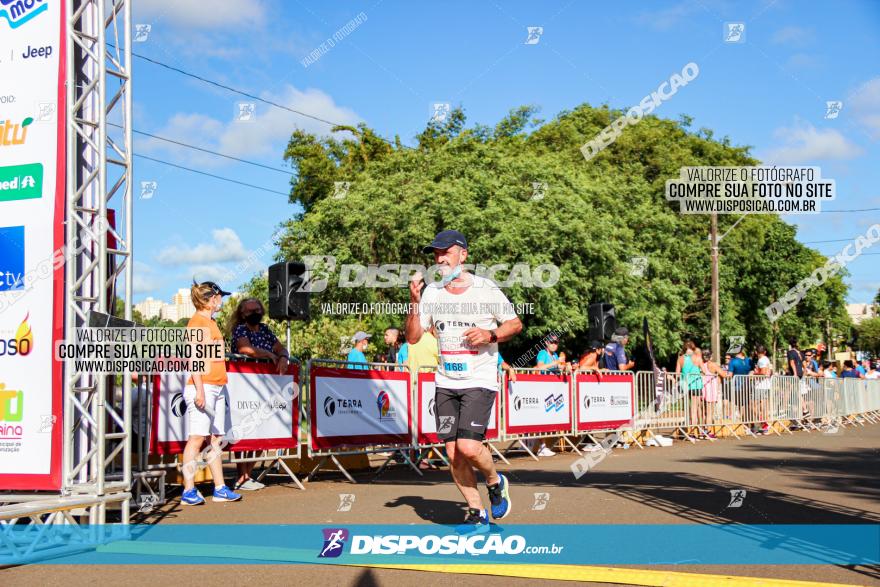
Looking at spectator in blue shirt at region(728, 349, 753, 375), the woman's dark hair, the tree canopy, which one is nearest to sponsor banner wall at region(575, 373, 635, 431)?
spectator in blue shirt at region(728, 349, 753, 375)

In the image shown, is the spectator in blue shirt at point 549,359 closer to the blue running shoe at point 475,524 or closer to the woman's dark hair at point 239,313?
the woman's dark hair at point 239,313

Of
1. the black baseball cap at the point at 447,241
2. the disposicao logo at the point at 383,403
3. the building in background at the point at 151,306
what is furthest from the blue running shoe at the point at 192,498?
the building in background at the point at 151,306

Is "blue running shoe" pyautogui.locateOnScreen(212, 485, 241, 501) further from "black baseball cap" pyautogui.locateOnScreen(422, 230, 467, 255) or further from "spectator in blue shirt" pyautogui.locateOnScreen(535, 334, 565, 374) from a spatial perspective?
"spectator in blue shirt" pyautogui.locateOnScreen(535, 334, 565, 374)

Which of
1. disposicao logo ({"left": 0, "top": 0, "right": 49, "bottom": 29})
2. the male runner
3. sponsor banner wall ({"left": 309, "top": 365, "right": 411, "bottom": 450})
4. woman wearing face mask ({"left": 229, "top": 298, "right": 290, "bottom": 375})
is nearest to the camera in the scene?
the male runner

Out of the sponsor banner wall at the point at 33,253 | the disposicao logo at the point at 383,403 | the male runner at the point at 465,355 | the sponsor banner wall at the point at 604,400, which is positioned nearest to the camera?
the male runner at the point at 465,355

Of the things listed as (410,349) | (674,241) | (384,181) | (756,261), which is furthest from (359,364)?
(756,261)

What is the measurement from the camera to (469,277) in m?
6.96

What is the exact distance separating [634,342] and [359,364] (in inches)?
1043

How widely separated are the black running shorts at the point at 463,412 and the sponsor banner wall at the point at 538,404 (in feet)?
24.5

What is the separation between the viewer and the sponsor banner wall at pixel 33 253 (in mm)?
7160

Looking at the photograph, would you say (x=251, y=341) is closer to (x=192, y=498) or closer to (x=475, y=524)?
(x=192, y=498)

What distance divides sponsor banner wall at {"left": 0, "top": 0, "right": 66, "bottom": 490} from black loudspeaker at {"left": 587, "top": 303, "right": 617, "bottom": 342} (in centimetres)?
1275

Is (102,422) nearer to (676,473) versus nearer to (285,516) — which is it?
(285,516)

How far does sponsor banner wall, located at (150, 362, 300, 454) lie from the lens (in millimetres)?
9070
